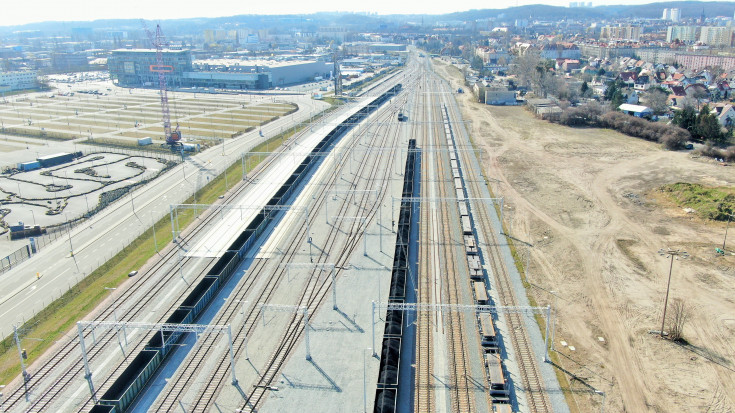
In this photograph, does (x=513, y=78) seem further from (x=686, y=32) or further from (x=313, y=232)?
(x=686, y=32)

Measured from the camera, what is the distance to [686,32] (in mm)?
185250

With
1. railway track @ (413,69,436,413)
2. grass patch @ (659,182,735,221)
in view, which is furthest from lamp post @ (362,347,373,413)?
grass patch @ (659,182,735,221)

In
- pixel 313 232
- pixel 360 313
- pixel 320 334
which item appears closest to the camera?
pixel 320 334

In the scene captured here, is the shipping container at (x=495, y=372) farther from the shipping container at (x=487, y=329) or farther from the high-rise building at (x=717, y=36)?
the high-rise building at (x=717, y=36)

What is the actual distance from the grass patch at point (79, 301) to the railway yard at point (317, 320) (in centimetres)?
72

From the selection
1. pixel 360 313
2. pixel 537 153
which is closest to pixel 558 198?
pixel 537 153

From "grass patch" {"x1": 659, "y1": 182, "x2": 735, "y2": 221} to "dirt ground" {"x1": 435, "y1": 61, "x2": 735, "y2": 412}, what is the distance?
0.95 metres

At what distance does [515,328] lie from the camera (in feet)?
80.9

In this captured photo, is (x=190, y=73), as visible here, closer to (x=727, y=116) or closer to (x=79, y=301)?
(x=79, y=301)

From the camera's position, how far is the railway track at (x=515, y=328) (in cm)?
2028

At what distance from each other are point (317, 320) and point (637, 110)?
2416 inches

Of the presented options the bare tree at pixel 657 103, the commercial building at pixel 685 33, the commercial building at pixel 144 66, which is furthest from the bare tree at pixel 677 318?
the commercial building at pixel 685 33

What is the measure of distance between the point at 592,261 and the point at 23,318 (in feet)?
99.1

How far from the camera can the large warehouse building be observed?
349 ft
